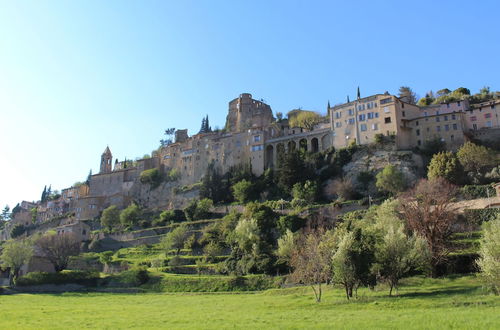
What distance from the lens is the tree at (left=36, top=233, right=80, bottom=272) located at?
60625 millimetres

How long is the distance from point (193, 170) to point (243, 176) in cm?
1786

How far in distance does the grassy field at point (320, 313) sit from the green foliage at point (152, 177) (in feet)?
223

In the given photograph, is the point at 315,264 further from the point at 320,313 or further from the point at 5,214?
the point at 5,214

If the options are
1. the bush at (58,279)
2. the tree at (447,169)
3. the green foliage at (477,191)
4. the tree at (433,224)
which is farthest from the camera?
the tree at (447,169)

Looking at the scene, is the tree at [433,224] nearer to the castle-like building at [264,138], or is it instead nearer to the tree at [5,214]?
the castle-like building at [264,138]

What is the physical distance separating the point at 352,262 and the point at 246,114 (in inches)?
3376

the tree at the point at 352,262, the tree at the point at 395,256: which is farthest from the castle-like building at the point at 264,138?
the tree at the point at 352,262

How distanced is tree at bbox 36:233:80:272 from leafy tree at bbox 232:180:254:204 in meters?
26.5

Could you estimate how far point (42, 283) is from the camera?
52125mm

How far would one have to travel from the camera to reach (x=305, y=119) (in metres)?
102

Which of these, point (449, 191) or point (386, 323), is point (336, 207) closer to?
point (449, 191)

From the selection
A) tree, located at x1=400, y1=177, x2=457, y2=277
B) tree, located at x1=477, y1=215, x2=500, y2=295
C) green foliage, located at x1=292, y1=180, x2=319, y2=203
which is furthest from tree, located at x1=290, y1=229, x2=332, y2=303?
green foliage, located at x1=292, y1=180, x2=319, y2=203

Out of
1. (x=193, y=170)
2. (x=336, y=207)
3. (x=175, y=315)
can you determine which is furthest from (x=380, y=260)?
(x=193, y=170)

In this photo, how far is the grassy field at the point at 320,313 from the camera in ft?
65.5
